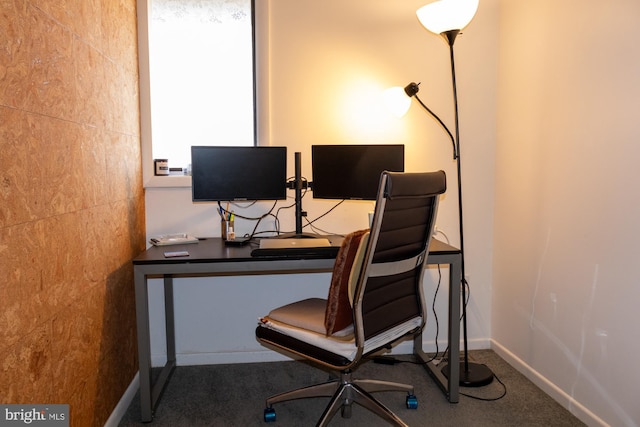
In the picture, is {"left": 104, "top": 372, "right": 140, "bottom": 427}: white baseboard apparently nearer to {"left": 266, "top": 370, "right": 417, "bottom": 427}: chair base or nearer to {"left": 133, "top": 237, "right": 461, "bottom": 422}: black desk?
{"left": 133, "top": 237, "right": 461, "bottom": 422}: black desk

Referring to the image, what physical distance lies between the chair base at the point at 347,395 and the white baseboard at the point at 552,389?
76cm

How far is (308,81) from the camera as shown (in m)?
2.86

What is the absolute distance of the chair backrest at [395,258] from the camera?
172cm

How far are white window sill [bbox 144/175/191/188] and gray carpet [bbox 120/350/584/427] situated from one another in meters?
1.08

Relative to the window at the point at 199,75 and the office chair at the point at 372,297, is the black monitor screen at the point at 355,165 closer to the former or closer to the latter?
the window at the point at 199,75

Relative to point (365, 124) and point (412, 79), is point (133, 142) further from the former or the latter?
point (412, 79)

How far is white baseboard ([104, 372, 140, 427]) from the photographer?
218cm

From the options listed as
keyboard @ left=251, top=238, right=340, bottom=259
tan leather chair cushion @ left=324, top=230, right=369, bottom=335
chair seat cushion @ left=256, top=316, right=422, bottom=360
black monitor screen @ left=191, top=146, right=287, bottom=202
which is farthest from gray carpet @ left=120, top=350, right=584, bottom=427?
black monitor screen @ left=191, top=146, right=287, bottom=202

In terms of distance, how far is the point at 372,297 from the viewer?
1.85 metres

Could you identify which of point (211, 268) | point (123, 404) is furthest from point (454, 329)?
point (123, 404)

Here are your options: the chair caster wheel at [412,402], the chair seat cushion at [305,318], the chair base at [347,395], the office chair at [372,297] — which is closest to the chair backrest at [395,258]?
the office chair at [372,297]

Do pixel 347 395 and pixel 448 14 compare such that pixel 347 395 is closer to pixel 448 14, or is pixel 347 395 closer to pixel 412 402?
pixel 412 402

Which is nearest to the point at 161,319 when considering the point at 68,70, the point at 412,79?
the point at 68,70

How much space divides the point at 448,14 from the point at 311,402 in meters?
2.03
